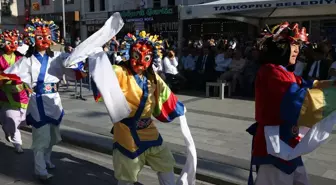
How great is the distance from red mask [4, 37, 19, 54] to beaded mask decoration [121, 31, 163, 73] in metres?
3.24

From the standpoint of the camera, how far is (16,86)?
5.77 meters

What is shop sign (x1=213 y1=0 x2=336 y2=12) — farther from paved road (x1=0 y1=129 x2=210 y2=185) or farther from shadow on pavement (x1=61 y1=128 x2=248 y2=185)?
paved road (x1=0 y1=129 x2=210 y2=185)

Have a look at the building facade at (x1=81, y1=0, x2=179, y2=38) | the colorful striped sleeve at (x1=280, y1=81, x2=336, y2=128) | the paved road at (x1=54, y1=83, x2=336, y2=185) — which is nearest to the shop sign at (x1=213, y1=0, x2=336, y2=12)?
the paved road at (x1=54, y1=83, x2=336, y2=185)

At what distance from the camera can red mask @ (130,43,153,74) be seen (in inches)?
135

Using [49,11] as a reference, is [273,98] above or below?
below

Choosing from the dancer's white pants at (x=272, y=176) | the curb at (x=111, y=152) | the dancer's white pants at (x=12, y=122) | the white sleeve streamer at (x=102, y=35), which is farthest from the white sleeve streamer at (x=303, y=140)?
the dancer's white pants at (x=12, y=122)

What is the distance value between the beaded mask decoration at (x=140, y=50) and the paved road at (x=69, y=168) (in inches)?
69.7

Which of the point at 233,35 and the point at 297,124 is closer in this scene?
the point at 297,124

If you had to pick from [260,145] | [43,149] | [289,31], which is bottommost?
[43,149]

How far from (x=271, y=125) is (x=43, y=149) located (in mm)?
2933

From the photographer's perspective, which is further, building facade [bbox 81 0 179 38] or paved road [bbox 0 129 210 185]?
building facade [bbox 81 0 179 38]

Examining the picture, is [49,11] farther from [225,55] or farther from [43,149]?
[43,149]

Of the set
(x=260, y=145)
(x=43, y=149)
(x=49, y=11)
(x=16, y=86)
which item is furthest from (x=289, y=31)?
(x=49, y=11)

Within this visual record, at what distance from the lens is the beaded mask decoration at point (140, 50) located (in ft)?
11.3
